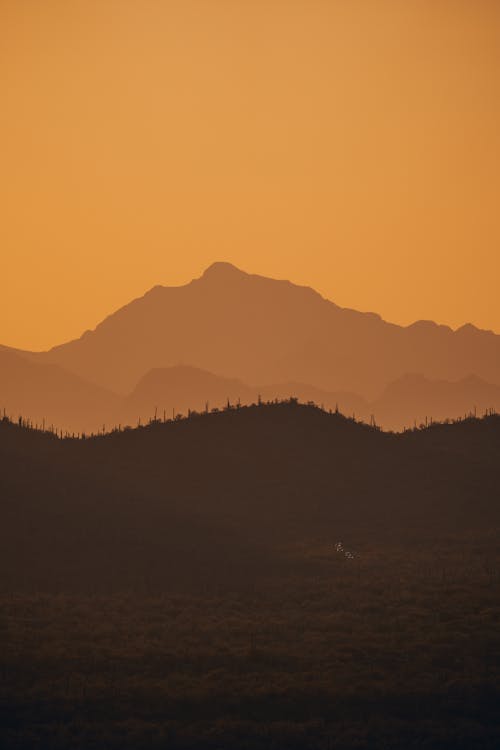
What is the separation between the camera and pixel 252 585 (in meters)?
41.0

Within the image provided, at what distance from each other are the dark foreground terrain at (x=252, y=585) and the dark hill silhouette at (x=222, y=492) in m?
0.15

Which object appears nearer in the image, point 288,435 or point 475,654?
point 475,654

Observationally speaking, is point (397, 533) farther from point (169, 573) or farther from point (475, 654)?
point (475, 654)

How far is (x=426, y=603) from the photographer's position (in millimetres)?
36312

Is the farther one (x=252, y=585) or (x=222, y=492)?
(x=222, y=492)

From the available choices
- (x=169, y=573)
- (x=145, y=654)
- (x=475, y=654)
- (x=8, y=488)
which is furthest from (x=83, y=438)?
(x=475, y=654)

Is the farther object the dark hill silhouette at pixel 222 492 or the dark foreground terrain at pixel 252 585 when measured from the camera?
the dark hill silhouette at pixel 222 492

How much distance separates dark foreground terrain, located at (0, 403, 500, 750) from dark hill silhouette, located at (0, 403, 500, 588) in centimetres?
15

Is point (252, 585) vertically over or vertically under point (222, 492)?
under

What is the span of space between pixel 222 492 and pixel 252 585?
1687 cm

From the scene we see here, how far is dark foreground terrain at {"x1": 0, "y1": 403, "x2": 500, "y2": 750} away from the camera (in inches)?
923

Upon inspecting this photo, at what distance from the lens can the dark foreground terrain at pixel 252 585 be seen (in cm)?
2344

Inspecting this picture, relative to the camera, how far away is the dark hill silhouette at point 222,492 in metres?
44.1

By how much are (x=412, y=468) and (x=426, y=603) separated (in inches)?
1127
